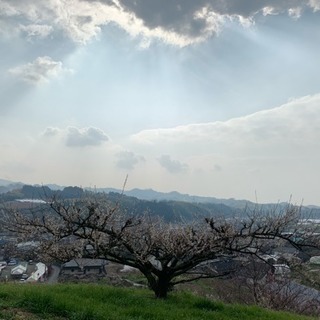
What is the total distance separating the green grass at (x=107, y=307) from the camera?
962 centimetres

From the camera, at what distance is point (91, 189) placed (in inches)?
558

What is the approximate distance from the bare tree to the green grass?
1231mm

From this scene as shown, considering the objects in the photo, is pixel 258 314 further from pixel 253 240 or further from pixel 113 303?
pixel 113 303

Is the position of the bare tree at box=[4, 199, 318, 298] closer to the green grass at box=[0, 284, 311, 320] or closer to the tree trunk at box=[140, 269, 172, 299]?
the tree trunk at box=[140, 269, 172, 299]

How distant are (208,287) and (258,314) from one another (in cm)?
3139

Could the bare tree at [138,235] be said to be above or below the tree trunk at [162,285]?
above

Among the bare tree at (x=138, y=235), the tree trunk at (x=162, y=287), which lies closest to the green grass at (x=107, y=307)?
the tree trunk at (x=162, y=287)

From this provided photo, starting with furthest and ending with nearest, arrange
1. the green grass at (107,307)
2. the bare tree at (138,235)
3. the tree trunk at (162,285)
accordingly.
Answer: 1. the tree trunk at (162,285)
2. the bare tree at (138,235)
3. the green grass at (107,307)

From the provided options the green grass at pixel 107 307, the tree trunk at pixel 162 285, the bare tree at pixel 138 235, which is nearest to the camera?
the green grass at pixel 107 307

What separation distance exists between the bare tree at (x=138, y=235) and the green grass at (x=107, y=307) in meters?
1.23

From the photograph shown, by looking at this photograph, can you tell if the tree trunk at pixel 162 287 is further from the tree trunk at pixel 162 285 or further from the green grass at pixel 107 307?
the green grass at pixel 107 307

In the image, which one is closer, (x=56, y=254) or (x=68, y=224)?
(x=68, y=224)

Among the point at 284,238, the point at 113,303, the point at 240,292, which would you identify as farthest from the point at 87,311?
the point at 240,292

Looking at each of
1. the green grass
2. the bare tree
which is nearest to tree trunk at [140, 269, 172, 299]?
the bare tree
